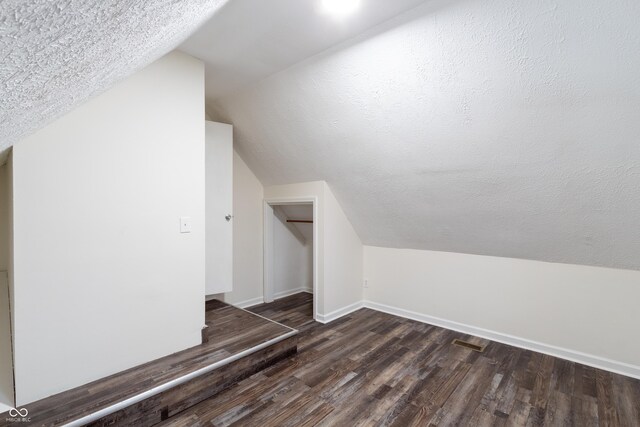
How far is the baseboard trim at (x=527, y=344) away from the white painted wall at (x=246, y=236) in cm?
160

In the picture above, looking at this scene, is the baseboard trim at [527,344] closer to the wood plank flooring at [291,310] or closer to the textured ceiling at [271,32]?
the wood plank flooring at [291,310]

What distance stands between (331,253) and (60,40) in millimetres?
2984

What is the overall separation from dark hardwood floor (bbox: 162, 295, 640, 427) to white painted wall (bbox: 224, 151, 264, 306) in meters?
1.18

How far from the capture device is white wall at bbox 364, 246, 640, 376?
7.70ft

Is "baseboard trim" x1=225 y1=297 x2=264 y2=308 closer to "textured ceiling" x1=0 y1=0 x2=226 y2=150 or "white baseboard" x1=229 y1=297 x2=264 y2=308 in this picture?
"white baseboard" x1=229 y1=297 x2=264 y2=308

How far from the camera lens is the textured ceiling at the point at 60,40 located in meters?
0.39

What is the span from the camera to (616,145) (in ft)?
5.60

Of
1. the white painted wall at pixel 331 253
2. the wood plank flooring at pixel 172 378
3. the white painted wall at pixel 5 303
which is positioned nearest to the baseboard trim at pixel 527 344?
the white painted wall at pixel 331 253

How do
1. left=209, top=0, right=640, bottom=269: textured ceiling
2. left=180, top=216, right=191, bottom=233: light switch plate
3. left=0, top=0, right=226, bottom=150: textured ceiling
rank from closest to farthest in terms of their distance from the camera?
left=0, top=0, right=226, bottom=150: textured ceiling → left=209, top=0, right=640, bottom=269: textured ceiling → left=180, top=216, right=191, bottom=233: light switch plate

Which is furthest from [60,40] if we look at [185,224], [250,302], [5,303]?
[250,302]

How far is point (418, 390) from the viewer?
2.09m

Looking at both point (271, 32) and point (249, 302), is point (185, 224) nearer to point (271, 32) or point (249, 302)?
point (271, 32)

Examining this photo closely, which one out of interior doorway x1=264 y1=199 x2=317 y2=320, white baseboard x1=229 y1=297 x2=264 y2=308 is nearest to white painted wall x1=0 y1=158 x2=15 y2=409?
white baseboard x1=229 y1=297 x2=264 y2=308

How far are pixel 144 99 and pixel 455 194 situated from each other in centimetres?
244
